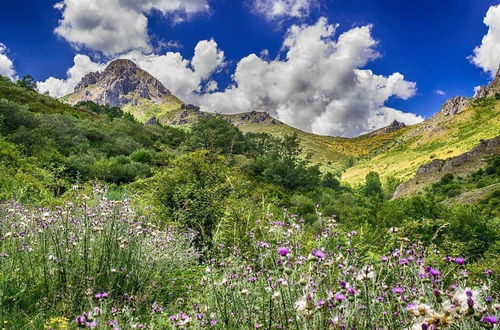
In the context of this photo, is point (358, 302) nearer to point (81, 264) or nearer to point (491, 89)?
point (81, 264)

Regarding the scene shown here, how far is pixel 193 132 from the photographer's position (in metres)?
42.1

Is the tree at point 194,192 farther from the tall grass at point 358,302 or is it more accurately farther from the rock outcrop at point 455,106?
the rock outcrop at point 455,106

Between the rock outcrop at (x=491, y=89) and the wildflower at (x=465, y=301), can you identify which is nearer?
the wildflower at (x=465, y=301)

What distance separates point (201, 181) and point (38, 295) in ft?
26.6

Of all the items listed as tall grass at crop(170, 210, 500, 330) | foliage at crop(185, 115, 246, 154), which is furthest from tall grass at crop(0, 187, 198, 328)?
foliage at crop(185, 115, 246, 154)

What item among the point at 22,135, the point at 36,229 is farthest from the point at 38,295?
the point at 22,135

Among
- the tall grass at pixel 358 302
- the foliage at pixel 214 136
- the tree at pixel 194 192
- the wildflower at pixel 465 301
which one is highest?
the foliage at pixel 214 136

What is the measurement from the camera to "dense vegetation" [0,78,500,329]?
2.34 meters

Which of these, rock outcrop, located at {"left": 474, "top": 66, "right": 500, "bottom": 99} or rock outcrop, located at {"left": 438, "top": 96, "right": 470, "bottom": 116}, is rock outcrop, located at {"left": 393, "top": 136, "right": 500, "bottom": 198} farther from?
rock outcrop, located at {"left": 438, "top": 96, "right": 470, "bottom": 116}

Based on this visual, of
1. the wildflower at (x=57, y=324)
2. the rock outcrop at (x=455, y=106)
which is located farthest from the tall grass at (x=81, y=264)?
the rock outcrop at (x=455, y=106)

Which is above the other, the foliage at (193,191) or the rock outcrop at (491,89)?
the rock outcrop at (491,89)

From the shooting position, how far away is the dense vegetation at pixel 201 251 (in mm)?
2340

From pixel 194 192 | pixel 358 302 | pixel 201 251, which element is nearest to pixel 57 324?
pixel 358 302

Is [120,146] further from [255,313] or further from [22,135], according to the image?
[255,313]
